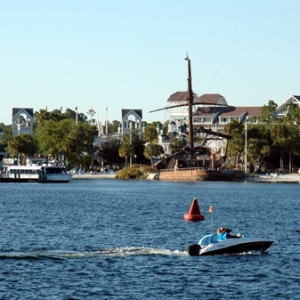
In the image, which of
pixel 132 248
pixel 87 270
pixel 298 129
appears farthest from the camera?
pixel 298 129

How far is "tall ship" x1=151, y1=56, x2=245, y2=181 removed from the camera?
148000 mm

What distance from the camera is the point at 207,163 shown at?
6156 inches

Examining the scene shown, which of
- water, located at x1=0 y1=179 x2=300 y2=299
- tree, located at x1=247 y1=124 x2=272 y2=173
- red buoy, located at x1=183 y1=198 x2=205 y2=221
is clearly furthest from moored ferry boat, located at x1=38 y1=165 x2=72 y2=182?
red buoy, located at x1=183 y1=198 x2=205 y2=221

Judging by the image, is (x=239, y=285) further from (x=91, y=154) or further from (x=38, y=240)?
(x=91, y=154)

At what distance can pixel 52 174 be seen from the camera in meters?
159

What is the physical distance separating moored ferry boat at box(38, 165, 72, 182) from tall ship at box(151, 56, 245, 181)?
752 inches

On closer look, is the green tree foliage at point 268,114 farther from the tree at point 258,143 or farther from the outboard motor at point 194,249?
the outboard motor at point 194,249

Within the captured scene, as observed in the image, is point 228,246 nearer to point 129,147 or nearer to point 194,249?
point 194,249

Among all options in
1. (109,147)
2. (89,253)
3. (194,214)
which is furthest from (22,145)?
(89,253)

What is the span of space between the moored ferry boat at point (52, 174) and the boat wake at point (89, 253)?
379ft

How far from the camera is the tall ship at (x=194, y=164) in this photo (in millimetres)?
148000

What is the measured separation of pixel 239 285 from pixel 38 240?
1729 centimetres

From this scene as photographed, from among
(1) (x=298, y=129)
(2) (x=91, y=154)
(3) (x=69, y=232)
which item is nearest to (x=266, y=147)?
(1) (x=298, y=129)

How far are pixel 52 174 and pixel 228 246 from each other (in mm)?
120371
